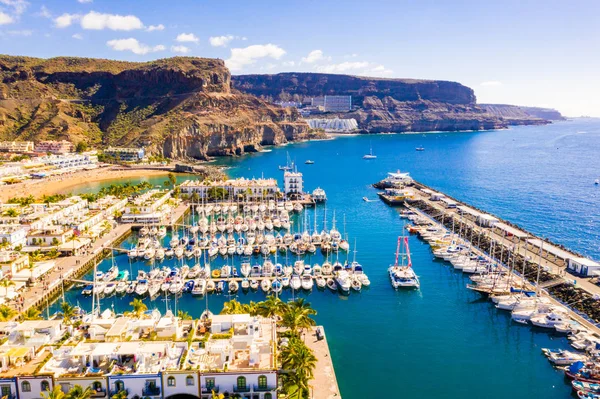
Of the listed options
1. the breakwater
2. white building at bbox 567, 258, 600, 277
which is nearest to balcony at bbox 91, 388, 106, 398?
the breakwater

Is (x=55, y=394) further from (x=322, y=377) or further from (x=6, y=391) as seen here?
(x=322, y=377)

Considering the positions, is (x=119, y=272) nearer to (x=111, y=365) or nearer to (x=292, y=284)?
(x=292, y=284)

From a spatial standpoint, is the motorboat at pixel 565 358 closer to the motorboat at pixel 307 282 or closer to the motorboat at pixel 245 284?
the motorboat at pixel 307 282

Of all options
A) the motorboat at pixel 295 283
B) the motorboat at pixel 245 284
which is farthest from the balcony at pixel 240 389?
the motorboat at pixel 245 284

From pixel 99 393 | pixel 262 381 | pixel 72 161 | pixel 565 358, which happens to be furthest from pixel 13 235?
pixel 72 161

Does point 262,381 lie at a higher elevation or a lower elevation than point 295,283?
higher

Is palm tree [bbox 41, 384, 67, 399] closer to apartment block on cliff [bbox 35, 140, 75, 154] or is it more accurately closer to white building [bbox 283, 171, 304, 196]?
white building [bbox 283, 171, 304, 196]

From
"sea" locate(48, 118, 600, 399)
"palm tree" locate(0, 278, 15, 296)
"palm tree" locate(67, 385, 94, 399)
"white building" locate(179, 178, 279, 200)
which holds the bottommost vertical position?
"sea" locate(48, 118, 600, 399)
